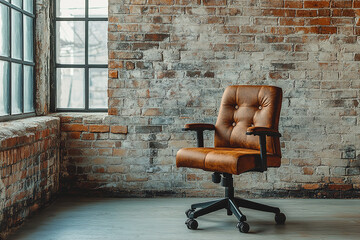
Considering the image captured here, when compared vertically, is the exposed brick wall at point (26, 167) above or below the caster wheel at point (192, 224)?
above

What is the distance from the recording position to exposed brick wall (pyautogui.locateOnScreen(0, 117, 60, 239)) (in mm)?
2631

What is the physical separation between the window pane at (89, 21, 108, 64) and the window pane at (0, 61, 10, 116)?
0.98 meters

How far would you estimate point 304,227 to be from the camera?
9.36ft

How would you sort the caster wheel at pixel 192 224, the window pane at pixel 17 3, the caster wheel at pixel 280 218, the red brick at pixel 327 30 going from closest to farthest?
the caster wheel at pixel 192 224 → the caster wheel at pixel 280 218 → the window pane at pixel 17 3 → the red brick at pixel 327 30

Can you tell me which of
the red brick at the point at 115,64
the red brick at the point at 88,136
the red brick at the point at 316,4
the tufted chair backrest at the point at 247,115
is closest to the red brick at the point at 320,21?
the red brick at the point at 316,4

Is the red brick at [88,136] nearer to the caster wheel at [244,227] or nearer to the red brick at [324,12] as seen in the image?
the caster wheel at [244,227]

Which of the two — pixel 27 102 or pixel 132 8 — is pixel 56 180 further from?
pixel 132 8

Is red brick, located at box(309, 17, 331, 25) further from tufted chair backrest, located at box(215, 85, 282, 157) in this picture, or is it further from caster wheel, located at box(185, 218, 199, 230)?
caster wheel, located at box(185, 218, 199, 230)

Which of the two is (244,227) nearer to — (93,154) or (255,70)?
(255,70)

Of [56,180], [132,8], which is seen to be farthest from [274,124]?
[56,180]

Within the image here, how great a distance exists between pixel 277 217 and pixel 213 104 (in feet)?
4.07

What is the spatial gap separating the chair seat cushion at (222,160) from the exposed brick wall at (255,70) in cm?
91

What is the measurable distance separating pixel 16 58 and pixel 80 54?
2.42 ft

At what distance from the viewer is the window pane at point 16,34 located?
3.21m
